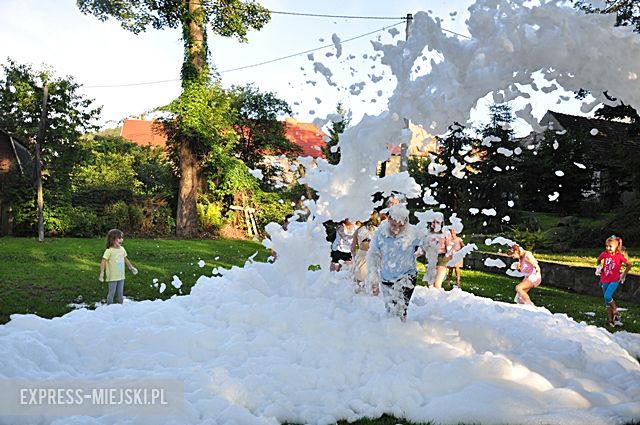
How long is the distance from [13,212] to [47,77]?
5917mm

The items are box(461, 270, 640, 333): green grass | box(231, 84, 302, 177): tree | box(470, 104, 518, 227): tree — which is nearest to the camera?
box(461, 270, 640, 333): green grass

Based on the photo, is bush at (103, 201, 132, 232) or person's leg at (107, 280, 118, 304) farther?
bush at (103, 201, 132, 232)

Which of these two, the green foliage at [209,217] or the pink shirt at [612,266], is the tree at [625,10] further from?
the green foliage at [209,217]

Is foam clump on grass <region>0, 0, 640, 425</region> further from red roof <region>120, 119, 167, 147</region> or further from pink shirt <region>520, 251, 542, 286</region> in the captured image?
red roof <region>120, 119, 167, 147</region>

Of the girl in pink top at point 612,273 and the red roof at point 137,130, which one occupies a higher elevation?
the red roof at point 137,130

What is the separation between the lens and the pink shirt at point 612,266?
8.85 meters

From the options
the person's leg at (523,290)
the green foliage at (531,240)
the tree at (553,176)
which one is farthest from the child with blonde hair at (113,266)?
the tree at (553,176)

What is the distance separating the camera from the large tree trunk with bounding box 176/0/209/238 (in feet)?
77.8

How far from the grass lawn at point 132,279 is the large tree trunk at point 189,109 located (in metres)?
4.67

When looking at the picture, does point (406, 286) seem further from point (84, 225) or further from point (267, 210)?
point (267, 210)

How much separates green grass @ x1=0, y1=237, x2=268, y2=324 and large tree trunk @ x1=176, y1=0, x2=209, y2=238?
8.48 ft

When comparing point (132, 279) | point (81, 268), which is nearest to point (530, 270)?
point (132, 279)

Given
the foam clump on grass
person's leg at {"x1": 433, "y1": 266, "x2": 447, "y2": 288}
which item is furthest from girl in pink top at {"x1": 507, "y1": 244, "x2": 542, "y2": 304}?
person's leg at {"x1": 433, "y1": 266, "x2": 447, "y2": 288}

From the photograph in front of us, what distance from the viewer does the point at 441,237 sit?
37.4 ft
